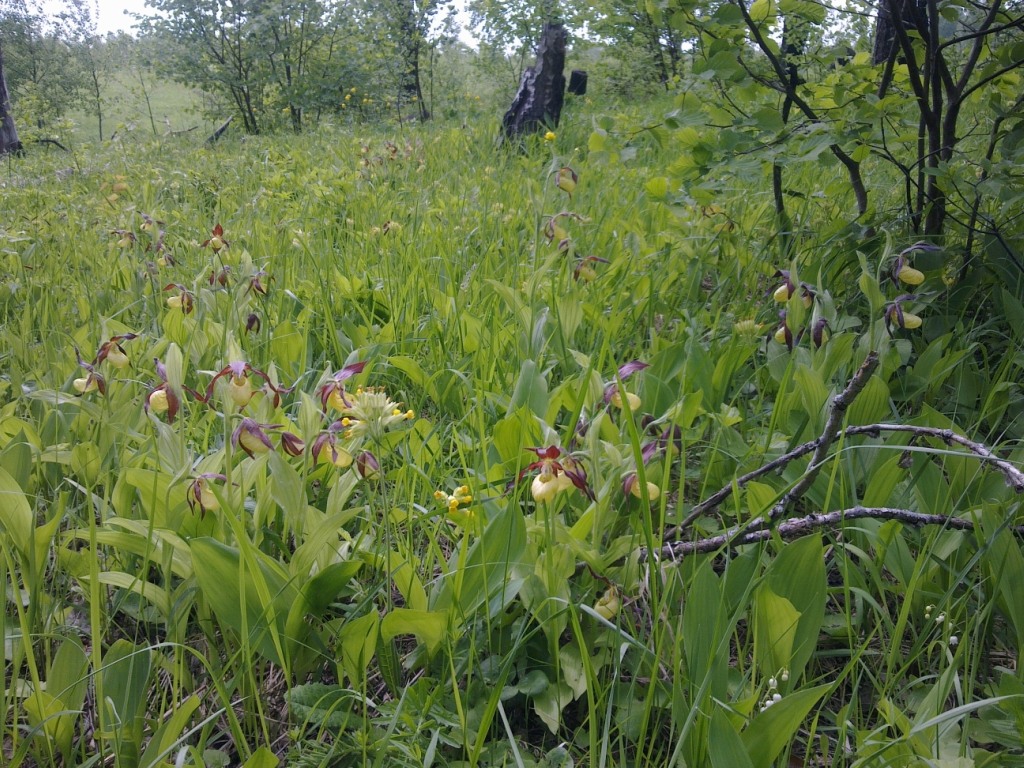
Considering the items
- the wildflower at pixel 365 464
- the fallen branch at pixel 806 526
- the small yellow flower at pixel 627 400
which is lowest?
the fallen branch at pixel 806 526

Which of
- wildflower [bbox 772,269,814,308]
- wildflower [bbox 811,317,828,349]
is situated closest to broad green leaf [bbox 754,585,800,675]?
wildflower [bbox 811,317,828,349]

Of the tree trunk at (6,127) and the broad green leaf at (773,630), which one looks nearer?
the broad green leaf at (773,630)

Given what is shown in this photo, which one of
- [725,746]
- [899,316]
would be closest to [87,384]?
[725,746]

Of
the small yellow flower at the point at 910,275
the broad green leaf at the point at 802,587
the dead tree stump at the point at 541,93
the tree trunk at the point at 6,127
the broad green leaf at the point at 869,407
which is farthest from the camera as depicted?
the tree trunk at the point at 6,127

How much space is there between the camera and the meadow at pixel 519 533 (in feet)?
3.17

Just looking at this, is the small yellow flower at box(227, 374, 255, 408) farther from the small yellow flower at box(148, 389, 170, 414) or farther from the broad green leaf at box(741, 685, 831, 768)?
the broad green leaf at box(741, 685, 831, 768)

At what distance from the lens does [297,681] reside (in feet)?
3.75

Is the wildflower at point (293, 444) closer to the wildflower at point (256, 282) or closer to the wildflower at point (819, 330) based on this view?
the wildflower at point (256, 282)

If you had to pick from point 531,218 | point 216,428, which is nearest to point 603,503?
point 216,428

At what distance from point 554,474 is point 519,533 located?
0.40 feet

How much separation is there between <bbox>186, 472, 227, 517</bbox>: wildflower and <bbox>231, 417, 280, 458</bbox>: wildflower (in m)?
0.07

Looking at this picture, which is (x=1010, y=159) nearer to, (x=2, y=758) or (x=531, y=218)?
(x=531, y=218)

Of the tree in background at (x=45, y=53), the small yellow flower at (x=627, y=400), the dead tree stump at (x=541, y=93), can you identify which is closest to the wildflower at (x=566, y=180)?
the small yellow flower at (x=627, y=400)

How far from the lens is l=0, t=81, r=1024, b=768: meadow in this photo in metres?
0.97
